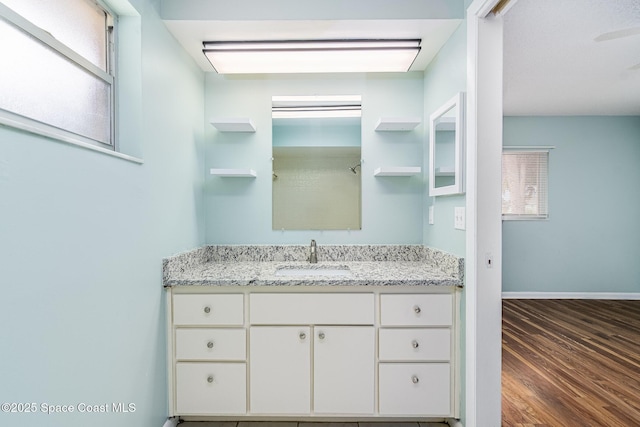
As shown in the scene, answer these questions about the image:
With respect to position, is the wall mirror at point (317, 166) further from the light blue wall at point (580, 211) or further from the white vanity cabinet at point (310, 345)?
the light blue wall at point (580, 211)

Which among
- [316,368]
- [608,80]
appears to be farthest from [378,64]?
[608,80]

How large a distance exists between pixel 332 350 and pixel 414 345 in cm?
44

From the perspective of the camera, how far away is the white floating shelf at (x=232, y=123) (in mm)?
2160

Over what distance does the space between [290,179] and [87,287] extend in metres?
1.44

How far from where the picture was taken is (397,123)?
85.7 inches

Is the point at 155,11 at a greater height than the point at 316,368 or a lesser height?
greater

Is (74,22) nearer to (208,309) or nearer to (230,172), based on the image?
(230,172)

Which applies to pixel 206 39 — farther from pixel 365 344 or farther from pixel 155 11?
pixel 365 344

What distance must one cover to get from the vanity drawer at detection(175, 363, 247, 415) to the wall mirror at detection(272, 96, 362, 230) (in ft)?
3.18

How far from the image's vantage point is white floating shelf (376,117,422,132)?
7.07 ft

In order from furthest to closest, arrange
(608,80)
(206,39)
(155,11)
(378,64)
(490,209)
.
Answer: (608,80) → (378,64) → (206,39) → (155,11) → (490,209)

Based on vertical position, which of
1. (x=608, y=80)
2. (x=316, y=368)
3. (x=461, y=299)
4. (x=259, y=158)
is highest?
(x=608, y=80)

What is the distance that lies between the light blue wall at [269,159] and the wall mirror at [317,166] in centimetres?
5

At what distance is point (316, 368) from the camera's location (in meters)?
1.78
